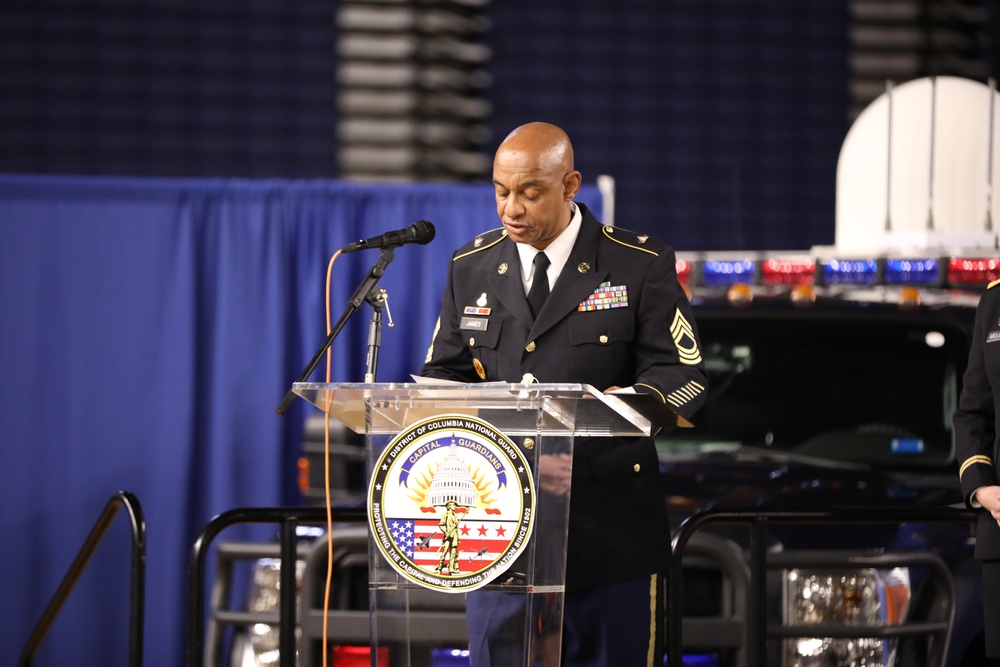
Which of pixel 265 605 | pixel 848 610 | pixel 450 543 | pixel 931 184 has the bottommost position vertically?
pixel 265 605

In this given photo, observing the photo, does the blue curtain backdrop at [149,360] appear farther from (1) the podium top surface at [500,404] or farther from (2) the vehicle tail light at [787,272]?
(1) the podium top surface at [500,404]

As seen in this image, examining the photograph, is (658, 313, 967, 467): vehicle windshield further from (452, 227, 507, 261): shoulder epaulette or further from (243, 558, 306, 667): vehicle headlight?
(452, 227, 507, 261): shoulder epaulette

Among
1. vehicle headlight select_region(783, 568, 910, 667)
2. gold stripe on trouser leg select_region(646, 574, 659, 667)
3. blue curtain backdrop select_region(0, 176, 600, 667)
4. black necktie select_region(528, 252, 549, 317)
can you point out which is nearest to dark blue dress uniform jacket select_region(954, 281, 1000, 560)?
vehicle headlight select_region(783, 568, 910, 667)

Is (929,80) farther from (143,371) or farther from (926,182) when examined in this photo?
(143,371)

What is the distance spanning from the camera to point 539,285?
2.88 meters

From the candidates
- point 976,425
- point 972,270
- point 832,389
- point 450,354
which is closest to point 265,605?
point 450,354

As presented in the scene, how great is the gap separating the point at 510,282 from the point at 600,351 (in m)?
0.24

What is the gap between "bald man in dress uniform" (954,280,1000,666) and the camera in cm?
314

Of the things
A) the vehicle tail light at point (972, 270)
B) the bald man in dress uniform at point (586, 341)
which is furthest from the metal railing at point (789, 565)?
the vehicle tail light at point (972, 270)

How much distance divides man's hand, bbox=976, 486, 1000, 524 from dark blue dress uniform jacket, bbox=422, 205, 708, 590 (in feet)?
2.47

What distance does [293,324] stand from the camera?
5.48 m

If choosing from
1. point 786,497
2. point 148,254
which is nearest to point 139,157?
point 148,254

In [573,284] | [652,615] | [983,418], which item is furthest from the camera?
[983,418]

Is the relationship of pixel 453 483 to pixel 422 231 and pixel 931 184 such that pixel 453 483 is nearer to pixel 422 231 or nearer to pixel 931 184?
pixel 422 231
